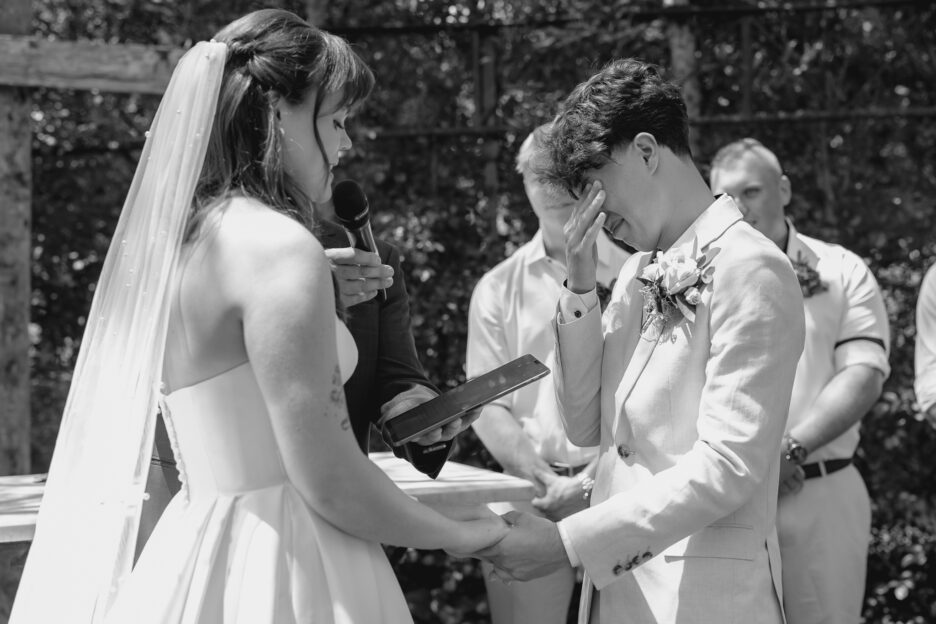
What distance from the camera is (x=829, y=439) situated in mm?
A: 4188

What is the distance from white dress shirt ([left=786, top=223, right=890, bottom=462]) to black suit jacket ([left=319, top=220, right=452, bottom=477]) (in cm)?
173

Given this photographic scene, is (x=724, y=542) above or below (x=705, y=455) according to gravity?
below

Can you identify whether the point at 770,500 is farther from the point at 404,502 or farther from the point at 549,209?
the point at 549,209

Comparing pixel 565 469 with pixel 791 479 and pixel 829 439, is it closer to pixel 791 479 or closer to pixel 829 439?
pixel 791 479

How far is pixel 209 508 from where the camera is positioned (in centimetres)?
214

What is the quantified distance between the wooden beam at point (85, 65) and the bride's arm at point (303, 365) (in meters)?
3.73

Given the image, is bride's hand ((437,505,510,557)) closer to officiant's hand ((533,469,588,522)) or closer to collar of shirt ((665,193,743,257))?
collar of shirt ((665,193,743,257))

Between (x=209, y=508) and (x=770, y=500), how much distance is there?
1.23m

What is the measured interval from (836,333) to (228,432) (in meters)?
2.99

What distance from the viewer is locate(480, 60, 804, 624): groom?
2.29m

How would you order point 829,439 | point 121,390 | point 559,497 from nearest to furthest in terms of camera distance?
point 121,390 < point 559,497 < point 829,439

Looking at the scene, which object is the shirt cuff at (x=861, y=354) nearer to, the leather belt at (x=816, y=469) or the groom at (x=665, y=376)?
the leather belt at (x=816, y=469)

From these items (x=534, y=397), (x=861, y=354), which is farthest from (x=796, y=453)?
(x=534, y=397)

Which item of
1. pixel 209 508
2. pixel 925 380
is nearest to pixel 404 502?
pixel 209 508
